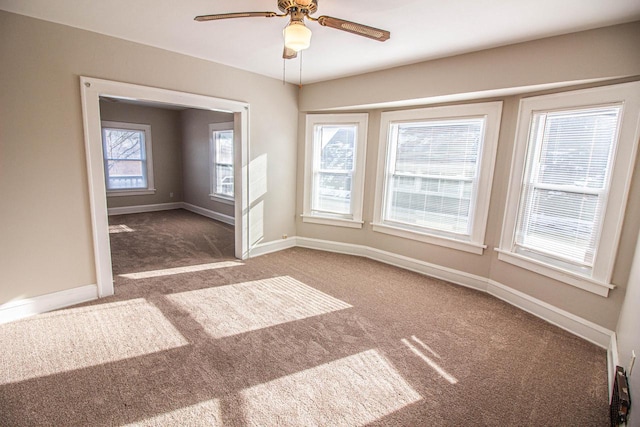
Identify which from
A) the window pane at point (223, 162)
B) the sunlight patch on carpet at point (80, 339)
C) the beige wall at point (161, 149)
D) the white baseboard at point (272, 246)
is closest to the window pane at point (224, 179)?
the window pane at point (223, 162)

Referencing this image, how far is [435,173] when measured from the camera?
4.01m

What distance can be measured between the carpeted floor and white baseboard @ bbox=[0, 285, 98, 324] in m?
0.11

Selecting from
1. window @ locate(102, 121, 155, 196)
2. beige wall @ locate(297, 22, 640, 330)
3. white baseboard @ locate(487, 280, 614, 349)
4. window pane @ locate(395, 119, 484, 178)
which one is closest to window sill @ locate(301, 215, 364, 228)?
beige wall @ locate(297, 22, 640, 330)

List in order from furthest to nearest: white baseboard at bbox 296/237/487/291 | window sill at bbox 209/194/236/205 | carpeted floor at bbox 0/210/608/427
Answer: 1. window sill at bbox 209/194/236/205
2. white baseboard at bbox 296/237/487/291
3. carpeted floor at bbox 0/210/608/427

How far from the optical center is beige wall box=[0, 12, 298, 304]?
102 inches

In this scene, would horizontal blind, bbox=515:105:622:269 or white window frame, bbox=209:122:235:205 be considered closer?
horizontal blind, bbox=515:105:622:269

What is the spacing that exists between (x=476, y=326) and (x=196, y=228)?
530 cm

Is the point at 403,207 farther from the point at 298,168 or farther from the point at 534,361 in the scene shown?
the point at 534,361

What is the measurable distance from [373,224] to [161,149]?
600 centimetres

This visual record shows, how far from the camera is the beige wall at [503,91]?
2473 mm

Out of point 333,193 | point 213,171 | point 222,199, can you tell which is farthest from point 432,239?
point 213,171

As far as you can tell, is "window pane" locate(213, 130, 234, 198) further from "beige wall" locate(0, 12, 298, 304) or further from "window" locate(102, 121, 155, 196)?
"beige wall" locate(0, 12, 298, 304)

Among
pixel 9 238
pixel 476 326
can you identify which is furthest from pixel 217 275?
pixel 476 326

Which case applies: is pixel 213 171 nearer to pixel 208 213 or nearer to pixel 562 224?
pixel 208 213
